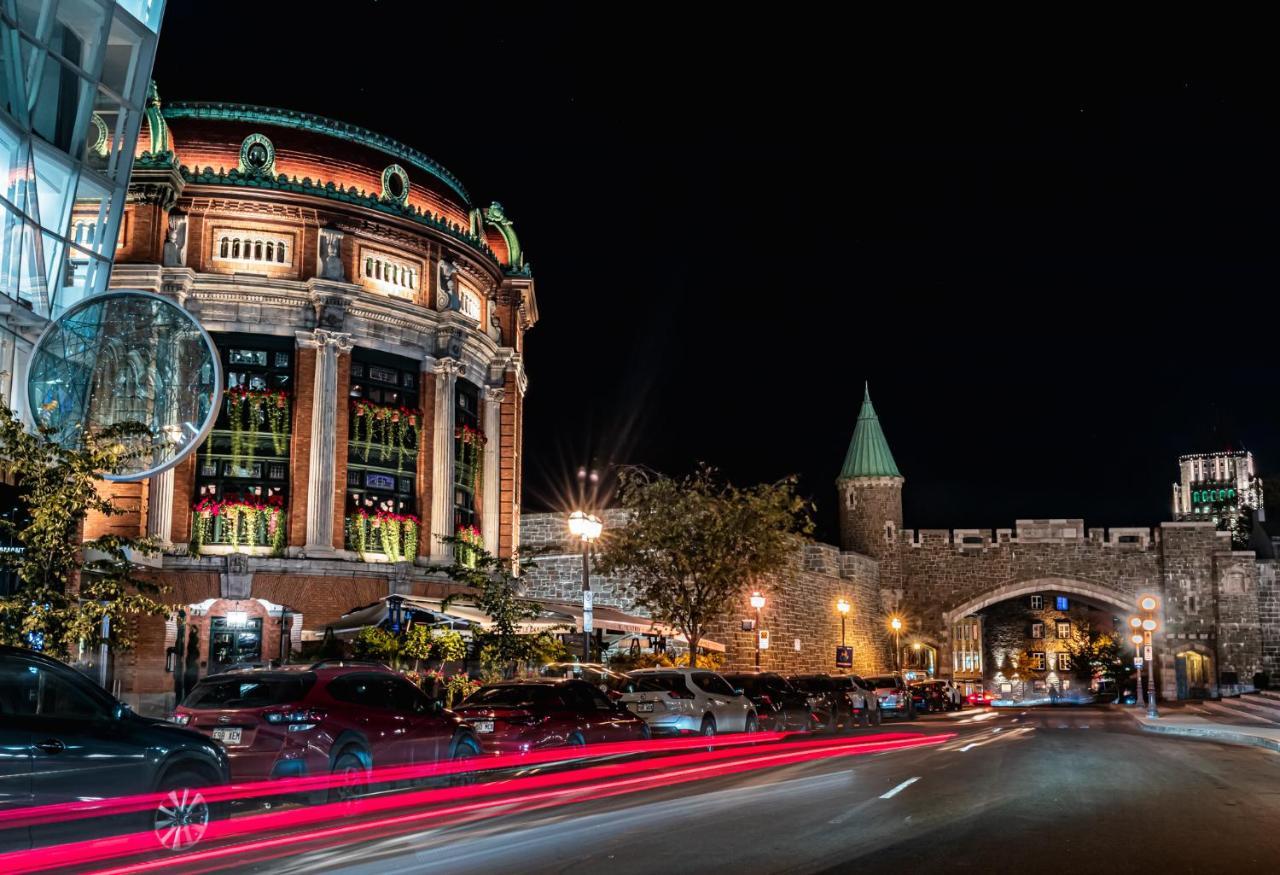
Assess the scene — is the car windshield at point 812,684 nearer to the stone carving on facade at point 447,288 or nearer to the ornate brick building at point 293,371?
the ornate brick building at point 293,371

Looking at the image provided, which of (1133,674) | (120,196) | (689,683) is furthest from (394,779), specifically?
(1133,674)

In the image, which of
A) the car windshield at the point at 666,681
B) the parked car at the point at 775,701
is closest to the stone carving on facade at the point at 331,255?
the parked car at the point at 775,701

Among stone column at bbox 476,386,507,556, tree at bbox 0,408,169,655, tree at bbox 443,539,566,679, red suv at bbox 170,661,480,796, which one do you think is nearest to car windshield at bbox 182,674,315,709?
red suv at bbox 170,661,480,796

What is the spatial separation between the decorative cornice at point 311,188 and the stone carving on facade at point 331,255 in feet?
3.32

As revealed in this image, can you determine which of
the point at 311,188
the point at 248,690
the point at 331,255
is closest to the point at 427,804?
the point at 248,690

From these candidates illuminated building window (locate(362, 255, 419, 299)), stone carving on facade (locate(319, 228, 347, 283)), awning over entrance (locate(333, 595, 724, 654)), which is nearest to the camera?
awning over entrance (locate(333, 595, 724, 654))

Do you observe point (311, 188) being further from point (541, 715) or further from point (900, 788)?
point (900, 788)

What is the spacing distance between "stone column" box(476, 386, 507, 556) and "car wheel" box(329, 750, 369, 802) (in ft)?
94.5

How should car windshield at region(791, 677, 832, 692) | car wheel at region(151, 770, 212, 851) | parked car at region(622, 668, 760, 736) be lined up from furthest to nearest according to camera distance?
car windshield at region(791, 677, 832, 692) → parked car at region(622, 668, 760, 736) → car wheel at region(151, 770, 212, 851)

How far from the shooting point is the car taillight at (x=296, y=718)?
42.3 ft

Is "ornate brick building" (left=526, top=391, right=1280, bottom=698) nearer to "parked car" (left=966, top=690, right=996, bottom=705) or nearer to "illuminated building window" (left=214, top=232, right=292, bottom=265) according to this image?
"parked car" (left=966, top=690, right=996, bottom=705)

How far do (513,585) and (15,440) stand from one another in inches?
1025

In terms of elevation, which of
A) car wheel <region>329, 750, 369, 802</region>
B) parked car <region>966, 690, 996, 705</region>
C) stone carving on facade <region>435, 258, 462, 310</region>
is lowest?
parked car <region>966, 690, 996, 705</region>

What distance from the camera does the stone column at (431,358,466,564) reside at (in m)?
38.8
